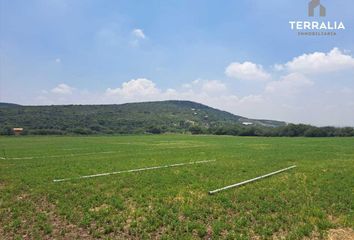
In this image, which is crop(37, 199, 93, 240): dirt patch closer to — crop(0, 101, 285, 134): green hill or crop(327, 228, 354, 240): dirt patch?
crop(327, 228, 354, 240): dirt patch

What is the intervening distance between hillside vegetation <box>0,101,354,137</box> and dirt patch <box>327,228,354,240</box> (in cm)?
9935

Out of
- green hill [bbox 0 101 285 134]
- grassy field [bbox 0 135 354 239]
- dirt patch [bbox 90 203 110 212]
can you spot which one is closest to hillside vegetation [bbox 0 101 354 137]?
green hill [bbox 0 101 285 134]

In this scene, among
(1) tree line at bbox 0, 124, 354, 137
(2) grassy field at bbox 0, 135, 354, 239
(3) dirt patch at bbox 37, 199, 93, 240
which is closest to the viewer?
(3) dirt patch at bbox 37, 199, 93, 240

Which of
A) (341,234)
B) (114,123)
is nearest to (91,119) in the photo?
(114,123)

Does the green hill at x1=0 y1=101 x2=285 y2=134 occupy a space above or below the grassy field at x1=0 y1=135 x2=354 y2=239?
above

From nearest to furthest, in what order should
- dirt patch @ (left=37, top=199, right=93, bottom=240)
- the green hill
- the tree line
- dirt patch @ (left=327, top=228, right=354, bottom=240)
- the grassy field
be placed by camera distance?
dirt patch @ (left=327, top=228, right=354, bottom=240) → dirt patch @ (left=37, top=199, right=93, bottom=240) → the grassy field → the tree line → the green hill

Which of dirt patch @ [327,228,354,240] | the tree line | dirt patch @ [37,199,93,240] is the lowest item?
dirt patch @ [37,199,93,240]

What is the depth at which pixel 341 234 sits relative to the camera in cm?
709

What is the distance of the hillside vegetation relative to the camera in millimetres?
104562

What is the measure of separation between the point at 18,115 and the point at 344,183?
14679 cm

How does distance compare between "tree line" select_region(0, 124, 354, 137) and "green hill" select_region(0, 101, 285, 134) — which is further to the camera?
"green hill" select_region(0, 101, 285, 134)

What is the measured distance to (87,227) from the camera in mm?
7762

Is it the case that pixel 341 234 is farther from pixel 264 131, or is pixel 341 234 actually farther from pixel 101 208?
pixel 264 131

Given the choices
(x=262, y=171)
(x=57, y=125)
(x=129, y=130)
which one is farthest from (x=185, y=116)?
(x=262, y=171)
